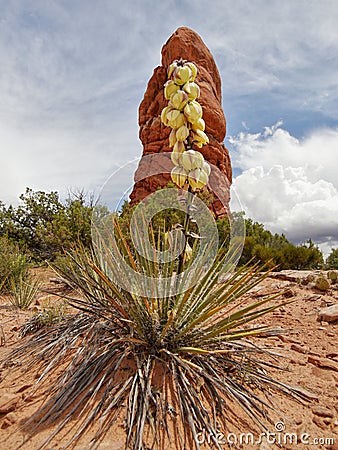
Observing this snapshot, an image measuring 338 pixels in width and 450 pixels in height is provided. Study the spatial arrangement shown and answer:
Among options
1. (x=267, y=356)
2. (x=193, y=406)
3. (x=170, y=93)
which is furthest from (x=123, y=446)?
(x=170, y=93)

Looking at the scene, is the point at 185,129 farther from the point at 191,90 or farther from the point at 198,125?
the point at 191,90

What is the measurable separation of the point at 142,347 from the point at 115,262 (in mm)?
642

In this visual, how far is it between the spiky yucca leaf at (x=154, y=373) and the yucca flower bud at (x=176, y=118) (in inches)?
38.4

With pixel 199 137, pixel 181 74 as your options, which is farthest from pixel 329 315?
pixel 181 74

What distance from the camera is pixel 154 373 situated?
192cm

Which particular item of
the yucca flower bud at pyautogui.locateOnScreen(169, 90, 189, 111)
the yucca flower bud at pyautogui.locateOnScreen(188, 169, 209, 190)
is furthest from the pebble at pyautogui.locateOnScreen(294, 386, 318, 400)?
the yucca flower bud at pyautogui.locateOnScreen(169, 90, 189, 111)

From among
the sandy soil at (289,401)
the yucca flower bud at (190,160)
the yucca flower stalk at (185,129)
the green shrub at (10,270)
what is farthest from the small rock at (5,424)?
the green shrub at (10,270)

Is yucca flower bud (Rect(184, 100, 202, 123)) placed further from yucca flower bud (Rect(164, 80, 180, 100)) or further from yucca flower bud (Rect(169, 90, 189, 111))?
yucca flower bud (Rect(164, 80, 180, 100))

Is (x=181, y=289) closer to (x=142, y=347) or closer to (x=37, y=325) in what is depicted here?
(x=142, y=347)

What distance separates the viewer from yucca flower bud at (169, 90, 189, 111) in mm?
2016

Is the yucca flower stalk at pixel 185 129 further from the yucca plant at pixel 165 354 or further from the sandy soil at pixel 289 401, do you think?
the sandy soil at pixel 289 401

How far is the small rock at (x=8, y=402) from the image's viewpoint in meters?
1.76

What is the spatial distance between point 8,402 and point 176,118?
A: 2.00 metres

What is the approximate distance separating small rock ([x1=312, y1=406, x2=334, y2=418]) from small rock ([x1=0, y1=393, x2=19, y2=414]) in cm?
173
